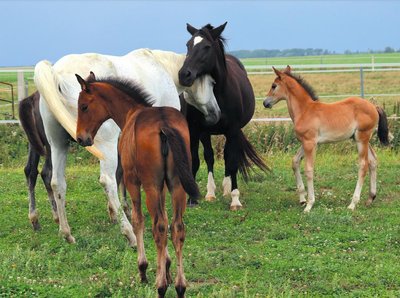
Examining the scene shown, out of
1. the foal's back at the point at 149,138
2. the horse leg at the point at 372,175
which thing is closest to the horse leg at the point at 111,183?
the foal's back at the point at 149,138

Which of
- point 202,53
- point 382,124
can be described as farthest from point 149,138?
point 382,124

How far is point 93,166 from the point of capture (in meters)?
12.4

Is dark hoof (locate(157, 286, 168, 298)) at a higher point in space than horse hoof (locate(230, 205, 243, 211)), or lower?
higher

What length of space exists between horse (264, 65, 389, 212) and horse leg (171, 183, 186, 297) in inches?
148

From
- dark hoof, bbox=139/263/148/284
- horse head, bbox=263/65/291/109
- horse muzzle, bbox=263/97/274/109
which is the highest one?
horse head, bbox=263/65/291/109

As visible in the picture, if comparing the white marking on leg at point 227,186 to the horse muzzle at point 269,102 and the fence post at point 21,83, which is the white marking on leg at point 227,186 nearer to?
the horse muzzle at point 269,102

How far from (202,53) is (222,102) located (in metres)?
0.96

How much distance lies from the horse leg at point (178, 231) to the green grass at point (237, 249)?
329mm

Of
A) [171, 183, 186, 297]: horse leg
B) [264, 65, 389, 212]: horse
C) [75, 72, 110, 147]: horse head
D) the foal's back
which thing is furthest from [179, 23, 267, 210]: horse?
[171, 183, 186, 297]: horse leg

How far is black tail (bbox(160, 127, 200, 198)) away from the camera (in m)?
4.67

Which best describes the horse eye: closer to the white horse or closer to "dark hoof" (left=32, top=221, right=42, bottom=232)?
the white horse

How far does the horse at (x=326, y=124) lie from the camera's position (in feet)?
27.8

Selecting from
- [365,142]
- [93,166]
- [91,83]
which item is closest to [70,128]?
[91,83]

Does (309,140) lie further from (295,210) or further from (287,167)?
(287,167)
